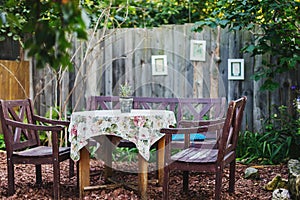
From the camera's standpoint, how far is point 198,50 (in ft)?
17.4

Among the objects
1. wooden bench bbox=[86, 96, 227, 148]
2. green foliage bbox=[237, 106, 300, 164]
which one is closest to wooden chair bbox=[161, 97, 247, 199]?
wooden bench bbox=[86, 96, 227, 148]

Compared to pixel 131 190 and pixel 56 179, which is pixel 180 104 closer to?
pixel 131 190

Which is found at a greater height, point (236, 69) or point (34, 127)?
point (236, 69)

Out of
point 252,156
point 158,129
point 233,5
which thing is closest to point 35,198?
point 158,129

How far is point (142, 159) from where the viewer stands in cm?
327

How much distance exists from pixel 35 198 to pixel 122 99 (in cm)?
112

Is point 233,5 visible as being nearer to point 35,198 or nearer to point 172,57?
point 172,57

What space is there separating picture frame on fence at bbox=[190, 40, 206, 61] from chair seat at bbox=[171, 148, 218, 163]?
2.09 m

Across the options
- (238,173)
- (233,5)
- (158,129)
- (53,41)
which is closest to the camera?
(53,41)

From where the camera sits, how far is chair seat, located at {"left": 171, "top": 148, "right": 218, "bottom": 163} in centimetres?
302

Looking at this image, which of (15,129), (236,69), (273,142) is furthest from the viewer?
(236,69)

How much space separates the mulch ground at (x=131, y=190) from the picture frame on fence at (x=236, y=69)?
1.23 metres

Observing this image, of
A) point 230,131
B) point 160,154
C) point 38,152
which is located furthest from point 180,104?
point 38,152

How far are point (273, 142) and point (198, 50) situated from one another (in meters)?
1.55
